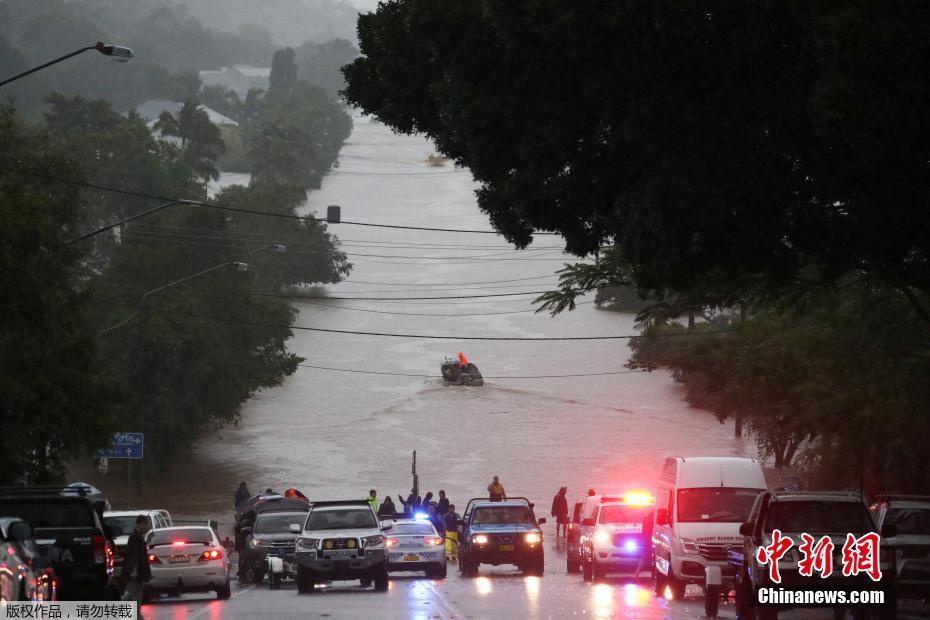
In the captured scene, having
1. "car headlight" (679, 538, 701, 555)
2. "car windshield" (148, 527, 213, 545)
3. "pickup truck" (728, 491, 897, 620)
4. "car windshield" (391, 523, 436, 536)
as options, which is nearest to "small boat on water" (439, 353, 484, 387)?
"car windshield" (391, 523, 436, 536)

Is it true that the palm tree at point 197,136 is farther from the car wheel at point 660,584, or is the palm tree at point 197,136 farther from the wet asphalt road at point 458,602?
the car wheel at point 660,584

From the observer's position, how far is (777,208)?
20391mm

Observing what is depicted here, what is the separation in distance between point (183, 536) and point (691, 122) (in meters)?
13.2

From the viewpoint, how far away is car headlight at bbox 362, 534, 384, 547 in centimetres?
2894

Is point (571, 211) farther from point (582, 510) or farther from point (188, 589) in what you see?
point (582, 510)

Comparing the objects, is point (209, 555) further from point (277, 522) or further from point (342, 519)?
point (277, 522)

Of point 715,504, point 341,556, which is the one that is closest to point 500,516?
point 341,556

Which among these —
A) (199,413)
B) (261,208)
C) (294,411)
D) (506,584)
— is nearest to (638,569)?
(506,584)

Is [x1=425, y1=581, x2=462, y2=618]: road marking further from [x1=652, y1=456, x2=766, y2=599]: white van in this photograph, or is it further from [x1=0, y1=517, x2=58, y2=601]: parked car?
[x1=0, y1=517, x2=58, y2=601]: parked car

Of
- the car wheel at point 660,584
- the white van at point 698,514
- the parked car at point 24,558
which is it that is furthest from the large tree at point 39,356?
the parked car at point 24,558

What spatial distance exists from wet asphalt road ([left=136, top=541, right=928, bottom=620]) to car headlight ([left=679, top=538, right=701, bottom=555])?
2.75 feet

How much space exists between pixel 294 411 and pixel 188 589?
71.5 m

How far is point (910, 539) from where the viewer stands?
24172 mm

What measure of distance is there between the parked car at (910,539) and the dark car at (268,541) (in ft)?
43.3
